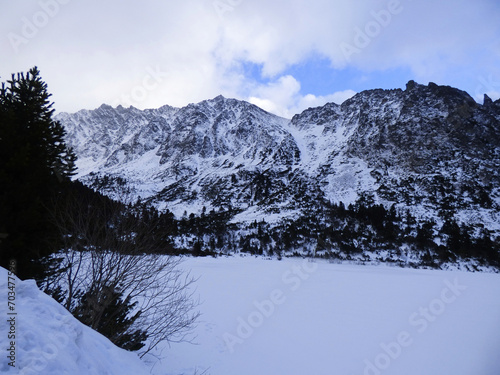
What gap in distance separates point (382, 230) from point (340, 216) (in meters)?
16.9

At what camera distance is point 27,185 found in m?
7.13

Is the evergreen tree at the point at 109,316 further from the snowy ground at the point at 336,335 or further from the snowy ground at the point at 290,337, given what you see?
the snowy ground at the point at 336,335

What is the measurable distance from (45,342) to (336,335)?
14.1 metres

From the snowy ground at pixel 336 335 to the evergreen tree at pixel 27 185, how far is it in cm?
553

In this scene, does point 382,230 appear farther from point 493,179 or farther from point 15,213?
point 15,213

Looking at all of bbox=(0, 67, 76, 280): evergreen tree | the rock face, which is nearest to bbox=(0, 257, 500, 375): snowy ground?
bbox=(0, 67, 76, 280): evergreen tree

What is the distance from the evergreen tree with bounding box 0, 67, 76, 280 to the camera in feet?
22.9

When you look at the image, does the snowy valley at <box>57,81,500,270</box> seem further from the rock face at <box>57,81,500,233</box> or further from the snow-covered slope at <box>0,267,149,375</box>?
the snow-covered slope at <box>0,267,149,375</box>

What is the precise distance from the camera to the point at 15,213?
710cm

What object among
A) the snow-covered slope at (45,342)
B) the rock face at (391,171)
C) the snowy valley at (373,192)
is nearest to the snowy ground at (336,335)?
the snow-covered slope at (45,342)

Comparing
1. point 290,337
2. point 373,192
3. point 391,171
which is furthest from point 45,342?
point 391,171

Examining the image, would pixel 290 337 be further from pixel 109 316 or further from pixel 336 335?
pixel 109 316

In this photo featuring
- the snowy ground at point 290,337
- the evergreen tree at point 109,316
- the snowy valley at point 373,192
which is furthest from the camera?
the snowy valley at point 373,192

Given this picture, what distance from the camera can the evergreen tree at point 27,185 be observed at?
698 centimetres
